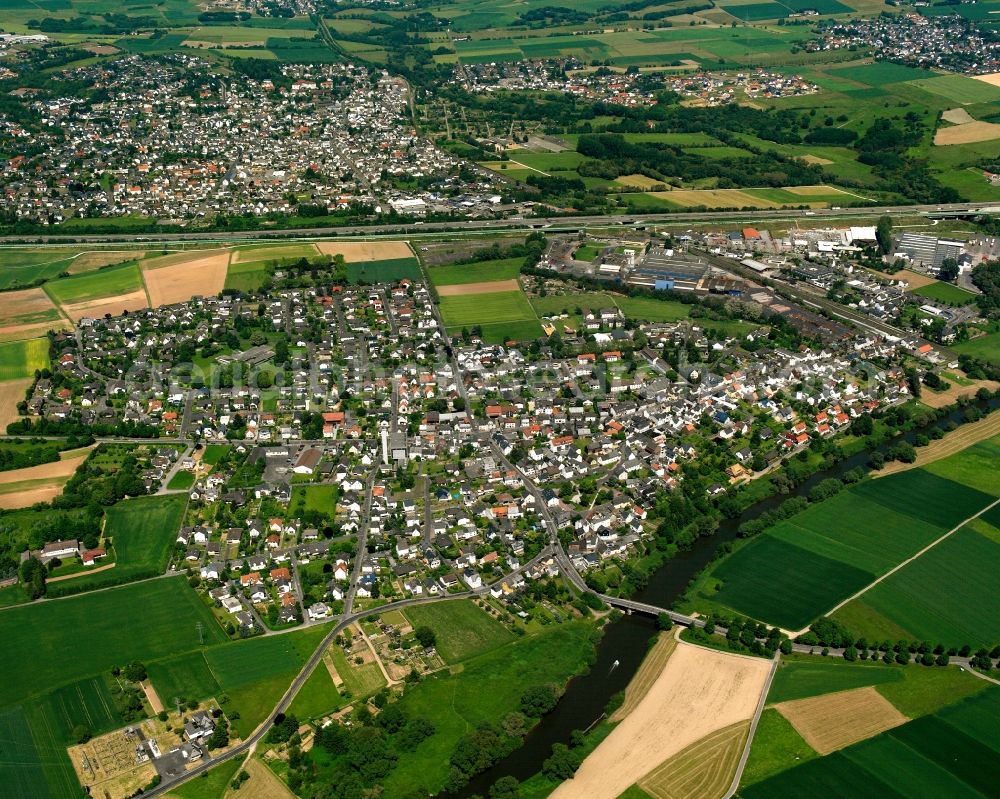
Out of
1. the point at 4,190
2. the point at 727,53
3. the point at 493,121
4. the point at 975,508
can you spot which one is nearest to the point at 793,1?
the point at 727,53

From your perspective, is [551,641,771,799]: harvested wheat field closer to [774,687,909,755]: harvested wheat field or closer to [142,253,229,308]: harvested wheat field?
[774,687,909,755]: harvested wheat field

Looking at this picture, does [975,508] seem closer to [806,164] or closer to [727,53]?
[806,164]

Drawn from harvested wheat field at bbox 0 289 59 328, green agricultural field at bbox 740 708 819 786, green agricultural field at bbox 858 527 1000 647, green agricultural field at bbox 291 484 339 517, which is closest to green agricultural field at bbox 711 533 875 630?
green agricultural field at bbox 858 527 1000 647

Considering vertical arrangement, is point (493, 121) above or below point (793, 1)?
below

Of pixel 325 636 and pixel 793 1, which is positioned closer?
pixel 325 636

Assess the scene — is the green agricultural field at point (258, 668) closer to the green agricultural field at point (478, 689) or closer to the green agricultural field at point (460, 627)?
the green agricultural field at point (460, 627)

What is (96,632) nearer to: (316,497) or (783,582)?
(316,497)

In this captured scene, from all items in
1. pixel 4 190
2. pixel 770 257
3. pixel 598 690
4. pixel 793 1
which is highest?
pixel 793 1
